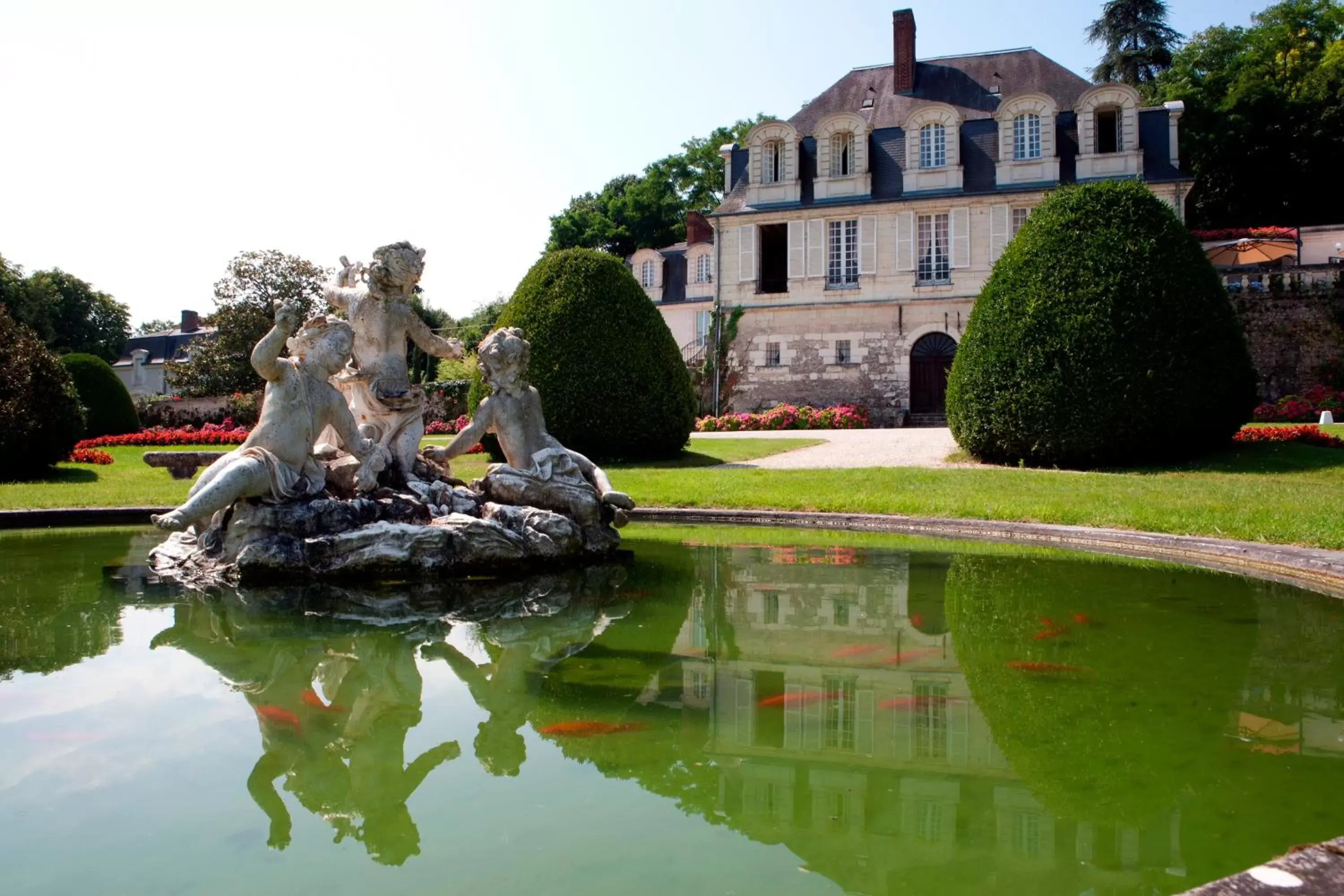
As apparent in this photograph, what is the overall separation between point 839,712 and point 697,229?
32.8 meters

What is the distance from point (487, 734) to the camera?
384 cm

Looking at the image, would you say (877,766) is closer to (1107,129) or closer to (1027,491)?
(1027,491)

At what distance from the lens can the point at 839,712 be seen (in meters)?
4.06

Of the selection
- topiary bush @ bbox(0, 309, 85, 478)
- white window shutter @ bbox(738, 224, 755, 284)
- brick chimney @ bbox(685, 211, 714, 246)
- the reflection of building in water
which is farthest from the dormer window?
the reflection of building in water

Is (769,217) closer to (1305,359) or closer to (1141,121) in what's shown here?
(1141,121)

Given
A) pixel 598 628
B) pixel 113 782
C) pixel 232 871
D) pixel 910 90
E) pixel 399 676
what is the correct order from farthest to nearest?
pixel 910 90, pixel 598 628, pixel 399 676, pixel 113 782, pixel 232 871

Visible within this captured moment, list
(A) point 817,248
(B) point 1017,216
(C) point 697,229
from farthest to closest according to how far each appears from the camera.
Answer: (C) point 697,229
(A) point 817,248
(B) point 1017,216

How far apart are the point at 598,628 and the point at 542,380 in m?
11.5

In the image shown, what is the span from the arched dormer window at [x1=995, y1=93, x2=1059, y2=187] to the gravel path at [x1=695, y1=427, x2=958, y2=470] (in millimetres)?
9375

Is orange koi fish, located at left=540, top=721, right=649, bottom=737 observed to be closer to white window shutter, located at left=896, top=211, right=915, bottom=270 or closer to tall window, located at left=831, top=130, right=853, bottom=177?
white window shutter, located at left=896, top=211, right=915, bottom=270

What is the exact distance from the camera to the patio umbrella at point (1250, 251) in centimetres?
2866

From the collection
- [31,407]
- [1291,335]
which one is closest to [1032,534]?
[31,407]

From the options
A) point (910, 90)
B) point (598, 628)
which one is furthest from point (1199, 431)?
point (910, 90)

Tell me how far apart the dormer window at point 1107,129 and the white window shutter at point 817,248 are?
303 inches
